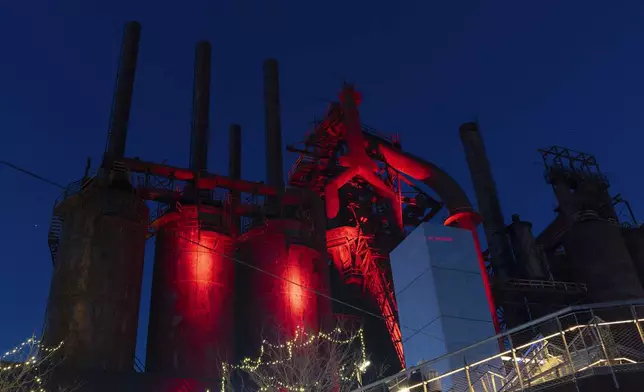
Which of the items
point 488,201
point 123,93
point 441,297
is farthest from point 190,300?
point 488,201

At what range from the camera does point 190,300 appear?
34500 millimetres

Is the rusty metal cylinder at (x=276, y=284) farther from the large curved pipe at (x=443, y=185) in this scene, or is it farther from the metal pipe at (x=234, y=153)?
the metal pipe at (x=234, y=153)

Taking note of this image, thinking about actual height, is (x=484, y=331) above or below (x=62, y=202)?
below

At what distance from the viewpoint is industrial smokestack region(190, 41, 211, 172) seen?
4262cm

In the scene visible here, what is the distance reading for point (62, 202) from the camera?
34.2m

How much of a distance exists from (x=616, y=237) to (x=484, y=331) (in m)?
30.0

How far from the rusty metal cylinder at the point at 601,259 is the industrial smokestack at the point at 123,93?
3459 centimetres

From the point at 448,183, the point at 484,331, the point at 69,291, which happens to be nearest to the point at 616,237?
the point at 448,183

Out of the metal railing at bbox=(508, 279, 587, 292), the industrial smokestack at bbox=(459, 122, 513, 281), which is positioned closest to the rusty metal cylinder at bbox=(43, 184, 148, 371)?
the metal railing at bbox=(508, 279, 587, 292)

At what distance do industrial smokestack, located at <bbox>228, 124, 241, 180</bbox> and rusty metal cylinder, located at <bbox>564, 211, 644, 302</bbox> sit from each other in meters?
28.1

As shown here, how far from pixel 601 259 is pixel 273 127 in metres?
26.9

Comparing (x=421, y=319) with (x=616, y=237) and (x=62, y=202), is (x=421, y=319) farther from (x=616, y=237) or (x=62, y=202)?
(x=616, y=237)

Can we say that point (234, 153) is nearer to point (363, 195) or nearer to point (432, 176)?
point (363, 195)

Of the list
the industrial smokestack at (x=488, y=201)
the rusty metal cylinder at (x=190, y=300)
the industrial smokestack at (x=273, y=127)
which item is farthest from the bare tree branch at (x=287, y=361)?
the industrial smokestack at (x=488, y=201)
